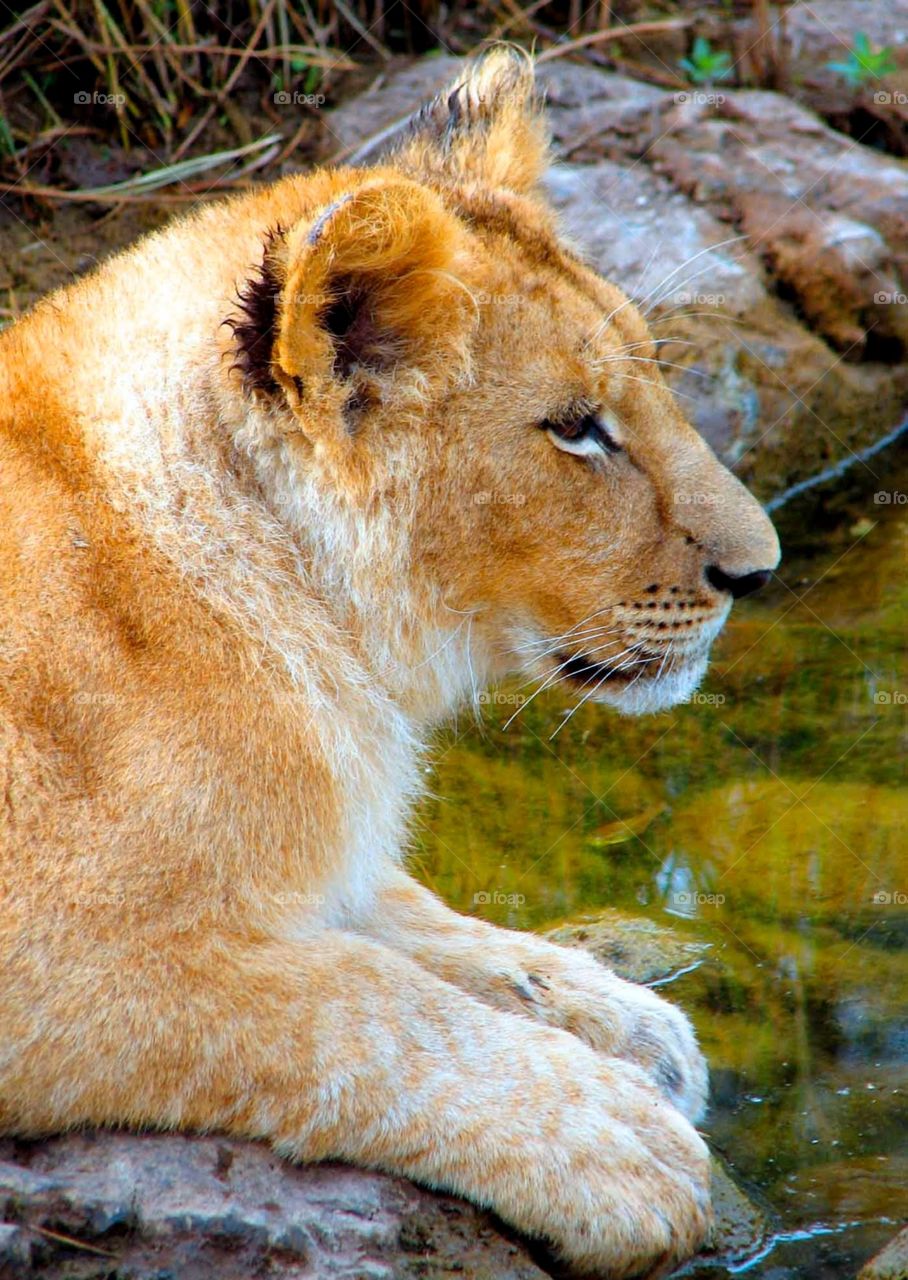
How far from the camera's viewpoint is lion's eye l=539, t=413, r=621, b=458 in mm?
4422

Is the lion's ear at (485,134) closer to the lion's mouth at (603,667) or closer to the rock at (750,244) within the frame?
the lion's mouth at (603,667)

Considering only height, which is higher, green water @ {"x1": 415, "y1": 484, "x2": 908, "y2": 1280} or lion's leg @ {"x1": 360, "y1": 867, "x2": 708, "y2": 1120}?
lion's leg @ {"x1": 360, "y1": 867, "x2": 708, "y2": 1120}

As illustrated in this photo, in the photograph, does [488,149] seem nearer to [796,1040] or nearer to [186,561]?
[186,561]

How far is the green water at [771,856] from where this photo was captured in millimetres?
4504

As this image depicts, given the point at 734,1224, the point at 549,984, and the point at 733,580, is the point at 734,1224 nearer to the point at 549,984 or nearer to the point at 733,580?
the point at 549,984

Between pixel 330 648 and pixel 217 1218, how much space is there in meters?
1.46

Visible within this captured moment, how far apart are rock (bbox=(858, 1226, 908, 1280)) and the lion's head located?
1.68m

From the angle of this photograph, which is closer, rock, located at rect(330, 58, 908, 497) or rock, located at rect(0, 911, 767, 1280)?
rock, located at rect(0, 911, 767, 1280)

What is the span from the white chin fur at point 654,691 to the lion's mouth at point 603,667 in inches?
1.9

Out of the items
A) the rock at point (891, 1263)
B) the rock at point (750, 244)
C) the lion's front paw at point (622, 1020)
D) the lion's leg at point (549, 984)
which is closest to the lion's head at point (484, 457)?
the lion's leg at point (549, 984)

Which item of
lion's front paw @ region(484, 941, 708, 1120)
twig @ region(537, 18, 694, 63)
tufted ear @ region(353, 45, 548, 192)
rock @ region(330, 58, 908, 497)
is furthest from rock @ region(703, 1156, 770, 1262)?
twig @ region(537, 18, 694, 63)

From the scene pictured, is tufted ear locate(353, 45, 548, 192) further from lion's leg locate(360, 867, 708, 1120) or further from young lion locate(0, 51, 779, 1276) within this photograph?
lion's leg locate(360, 867, 708, 1120)

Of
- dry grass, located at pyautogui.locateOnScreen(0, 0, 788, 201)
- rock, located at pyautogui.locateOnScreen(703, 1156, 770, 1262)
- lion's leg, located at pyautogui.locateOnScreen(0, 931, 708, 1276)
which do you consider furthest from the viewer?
dry grass, located at pyautogui.locateOnScreen(0, 0, 788, 201)

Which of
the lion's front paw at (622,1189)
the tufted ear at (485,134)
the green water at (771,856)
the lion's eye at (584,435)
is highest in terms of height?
the tufted ear at (485,134)
